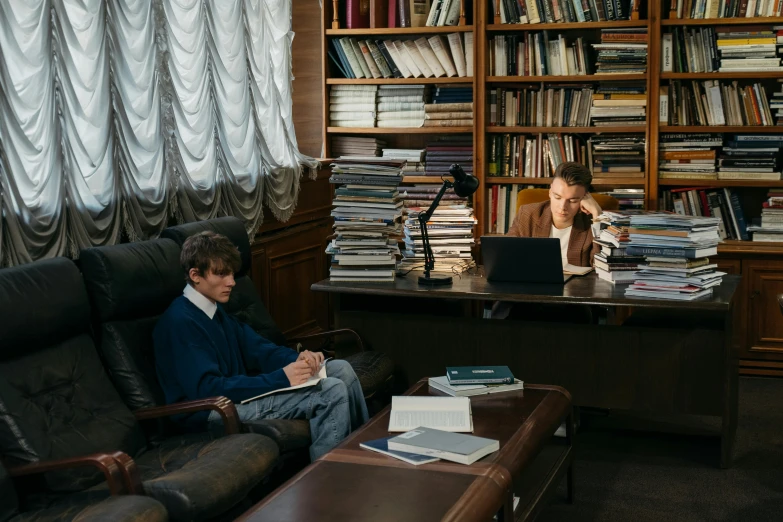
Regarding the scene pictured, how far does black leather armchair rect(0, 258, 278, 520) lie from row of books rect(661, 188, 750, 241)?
3.31m

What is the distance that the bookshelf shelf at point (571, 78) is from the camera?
5.56 meters

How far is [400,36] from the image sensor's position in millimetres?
6199

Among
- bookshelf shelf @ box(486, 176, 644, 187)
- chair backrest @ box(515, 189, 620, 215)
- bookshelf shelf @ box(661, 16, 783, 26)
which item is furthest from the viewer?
bookshelf shelf @ box(486, 176, 644, 187)

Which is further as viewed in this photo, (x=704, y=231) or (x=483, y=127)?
(x=483, y=127)

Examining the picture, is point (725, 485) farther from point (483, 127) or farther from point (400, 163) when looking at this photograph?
point (483, 127)

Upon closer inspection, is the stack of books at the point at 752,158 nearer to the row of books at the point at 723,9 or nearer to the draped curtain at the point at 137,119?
the row of books at the point at 723,9

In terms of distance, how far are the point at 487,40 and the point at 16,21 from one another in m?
3.05

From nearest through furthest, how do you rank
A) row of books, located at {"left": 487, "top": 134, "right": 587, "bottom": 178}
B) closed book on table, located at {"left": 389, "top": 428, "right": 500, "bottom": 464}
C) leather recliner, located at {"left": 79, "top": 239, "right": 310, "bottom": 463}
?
closed book on table, located at {"left": 389, "top": 428, "right": 500, "bottom": 464} < leather recliner, located at {"left": 79, "top": 239, "right": 310, "bottom": 463} < row of books, located at {"left": 487, "top": 134, "right": 587, "bottom": 178}

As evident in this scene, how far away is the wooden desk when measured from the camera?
159 inches

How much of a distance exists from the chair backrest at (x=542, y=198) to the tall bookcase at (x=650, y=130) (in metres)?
0.57

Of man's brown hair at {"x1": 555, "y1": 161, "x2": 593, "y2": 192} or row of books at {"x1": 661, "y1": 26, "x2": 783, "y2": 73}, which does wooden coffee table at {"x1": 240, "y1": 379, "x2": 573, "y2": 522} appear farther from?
row of books at {"x1": 661, "y1": 26, "x2": 783, "y2": 73}

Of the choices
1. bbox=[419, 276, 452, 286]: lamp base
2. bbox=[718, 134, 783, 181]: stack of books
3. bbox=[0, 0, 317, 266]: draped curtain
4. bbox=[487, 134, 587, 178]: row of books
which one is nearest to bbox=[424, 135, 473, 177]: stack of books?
bbox=[487, 134, 587, 178]: row of books

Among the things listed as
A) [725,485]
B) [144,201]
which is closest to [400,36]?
[144,201]

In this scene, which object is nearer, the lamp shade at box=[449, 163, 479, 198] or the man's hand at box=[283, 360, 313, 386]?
the man's hand at box=[283, 360, 313, 386]
